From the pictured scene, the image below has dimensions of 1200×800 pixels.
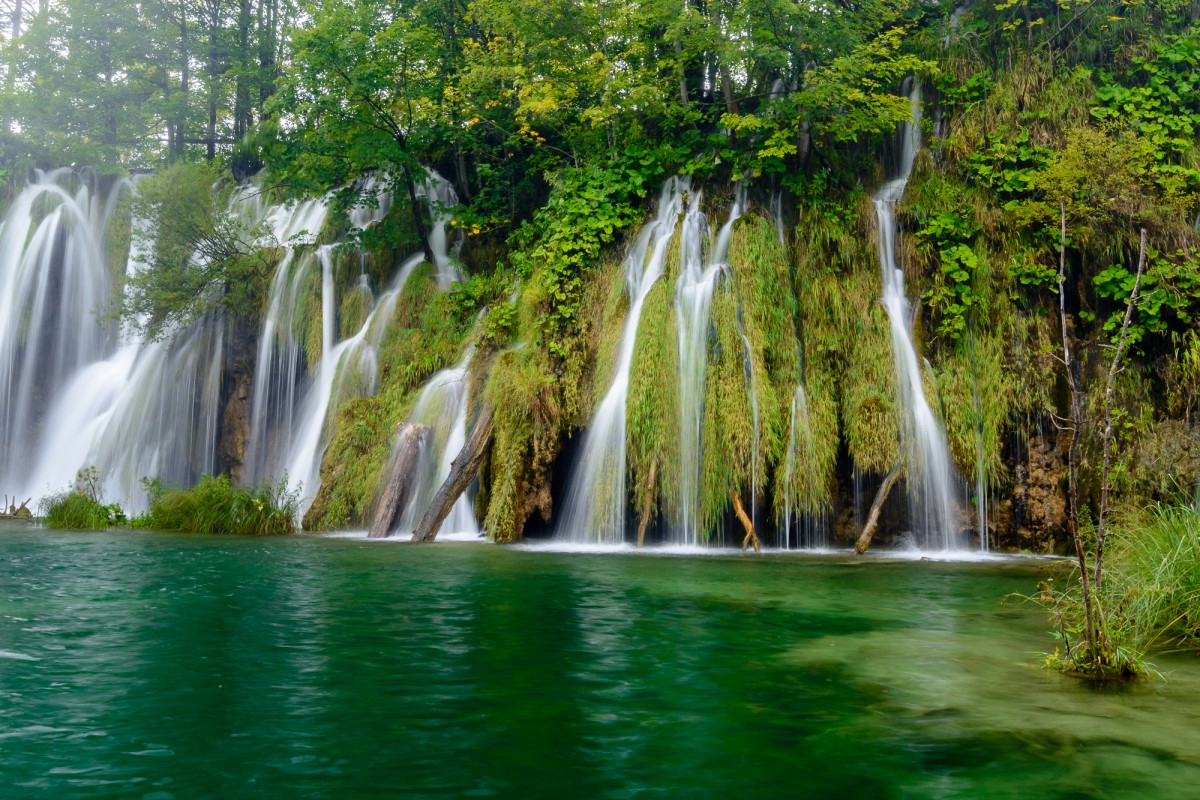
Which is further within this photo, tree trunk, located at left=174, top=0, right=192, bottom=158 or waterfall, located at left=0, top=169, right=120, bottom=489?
tree trunk, located at left=174, top=0, right=192, bottom=158

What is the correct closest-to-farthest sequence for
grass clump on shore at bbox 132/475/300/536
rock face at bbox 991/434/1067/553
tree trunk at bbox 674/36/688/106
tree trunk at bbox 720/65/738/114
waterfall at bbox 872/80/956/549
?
waterfall at bbox 872/80/956/549
rock face at bbox 991/434/1067/553
grass clump on shore at bbox 132/475/300/536
tree trunk at bbox 674/36/688/106
tree trunk at bbox 720/65/738/114

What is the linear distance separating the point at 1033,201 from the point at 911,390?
3.42m

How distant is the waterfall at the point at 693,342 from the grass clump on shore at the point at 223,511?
6.48 meters

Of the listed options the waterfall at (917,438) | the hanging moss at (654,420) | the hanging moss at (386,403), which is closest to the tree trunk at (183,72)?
the hanging moss at (386,403)

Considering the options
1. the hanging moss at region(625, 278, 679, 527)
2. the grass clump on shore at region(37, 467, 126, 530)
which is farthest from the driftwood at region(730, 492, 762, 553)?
the grass clump on shore at region(37, 467, 126, 530)

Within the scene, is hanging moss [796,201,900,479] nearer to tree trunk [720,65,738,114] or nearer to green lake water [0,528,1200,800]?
tree trunk [720,65,738,114]

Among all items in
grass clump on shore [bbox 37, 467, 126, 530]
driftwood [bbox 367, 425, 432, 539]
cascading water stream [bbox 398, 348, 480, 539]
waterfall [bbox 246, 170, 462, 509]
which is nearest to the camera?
driftwood [bbox 367, 425, 432, 539]

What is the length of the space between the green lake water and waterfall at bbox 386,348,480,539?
5.98 metres

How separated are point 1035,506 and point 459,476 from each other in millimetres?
8068

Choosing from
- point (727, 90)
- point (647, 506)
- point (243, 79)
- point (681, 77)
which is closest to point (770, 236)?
point (727, 90)

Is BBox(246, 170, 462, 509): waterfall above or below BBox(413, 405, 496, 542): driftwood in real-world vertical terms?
above

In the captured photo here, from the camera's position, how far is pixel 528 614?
755 centimetres

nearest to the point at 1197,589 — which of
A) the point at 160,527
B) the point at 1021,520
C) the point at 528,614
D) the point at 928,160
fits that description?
the point at 528,614

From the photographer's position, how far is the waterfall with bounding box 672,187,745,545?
13.3 meters
